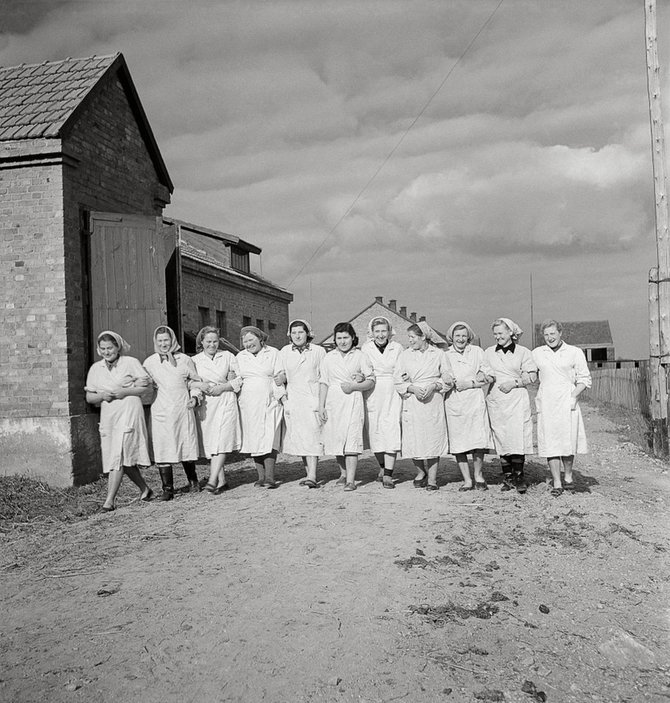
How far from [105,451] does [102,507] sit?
621 mm

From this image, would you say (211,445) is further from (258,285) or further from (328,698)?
(258,285)

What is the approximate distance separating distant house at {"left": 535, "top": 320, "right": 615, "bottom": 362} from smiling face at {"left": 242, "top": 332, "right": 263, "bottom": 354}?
1696 inches

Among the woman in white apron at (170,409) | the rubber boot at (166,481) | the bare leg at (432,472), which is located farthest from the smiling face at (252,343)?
the bare leg at (432,472)

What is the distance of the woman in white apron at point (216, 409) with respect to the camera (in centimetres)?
788

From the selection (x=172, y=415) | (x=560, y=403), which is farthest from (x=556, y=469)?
(x=172, y=415)

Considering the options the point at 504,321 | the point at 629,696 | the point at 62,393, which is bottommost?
the point at 629,696

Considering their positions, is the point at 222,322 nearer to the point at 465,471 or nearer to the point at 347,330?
the point at 347,330

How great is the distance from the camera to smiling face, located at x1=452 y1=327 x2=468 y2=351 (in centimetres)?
782

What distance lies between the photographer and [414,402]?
7.81 metres

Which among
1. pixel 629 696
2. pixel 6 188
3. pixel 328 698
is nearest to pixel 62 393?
pixel 6 188

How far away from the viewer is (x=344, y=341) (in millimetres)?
7898

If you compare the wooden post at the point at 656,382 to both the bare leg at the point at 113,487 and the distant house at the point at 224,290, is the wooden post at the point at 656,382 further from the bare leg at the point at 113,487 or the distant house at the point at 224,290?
the distant house at the point at 224,290

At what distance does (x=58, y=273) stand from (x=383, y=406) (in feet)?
13.8

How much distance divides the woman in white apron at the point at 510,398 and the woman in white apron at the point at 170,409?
3207 mm
